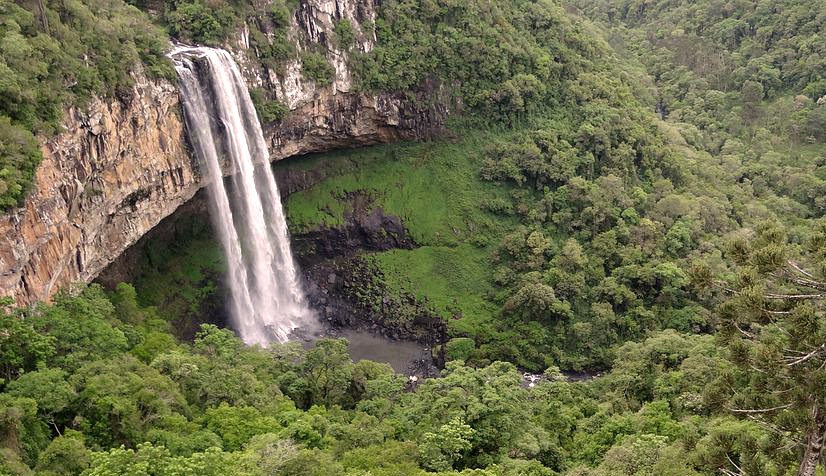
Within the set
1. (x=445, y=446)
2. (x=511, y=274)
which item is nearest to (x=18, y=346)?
(x=445, y=446)

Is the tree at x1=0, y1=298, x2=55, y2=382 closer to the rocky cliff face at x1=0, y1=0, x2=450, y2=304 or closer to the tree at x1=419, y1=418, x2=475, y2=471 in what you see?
the rocky cliff face at x1=0, y1=0, x2=450, y2=304

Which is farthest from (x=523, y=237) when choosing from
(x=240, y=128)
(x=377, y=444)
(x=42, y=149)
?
(x=42, y=149)

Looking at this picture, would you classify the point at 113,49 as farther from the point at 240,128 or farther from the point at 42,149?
the point at 240,128

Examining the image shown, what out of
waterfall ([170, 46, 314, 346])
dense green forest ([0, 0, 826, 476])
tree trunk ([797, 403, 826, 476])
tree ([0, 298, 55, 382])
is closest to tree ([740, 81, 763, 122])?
dense green forest ([0, 0, 826, 476])

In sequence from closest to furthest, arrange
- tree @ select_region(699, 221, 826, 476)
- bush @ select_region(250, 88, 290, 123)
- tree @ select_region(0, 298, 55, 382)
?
1. tree @ select_region(699, 221, 826, 476)
2. tree @ select_region(0, 298, 55, 382)
3. bush @ select_region(250, 88, 290, 123)

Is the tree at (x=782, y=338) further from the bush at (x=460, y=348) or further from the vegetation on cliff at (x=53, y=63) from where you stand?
the bush at (x=460, y=348)
